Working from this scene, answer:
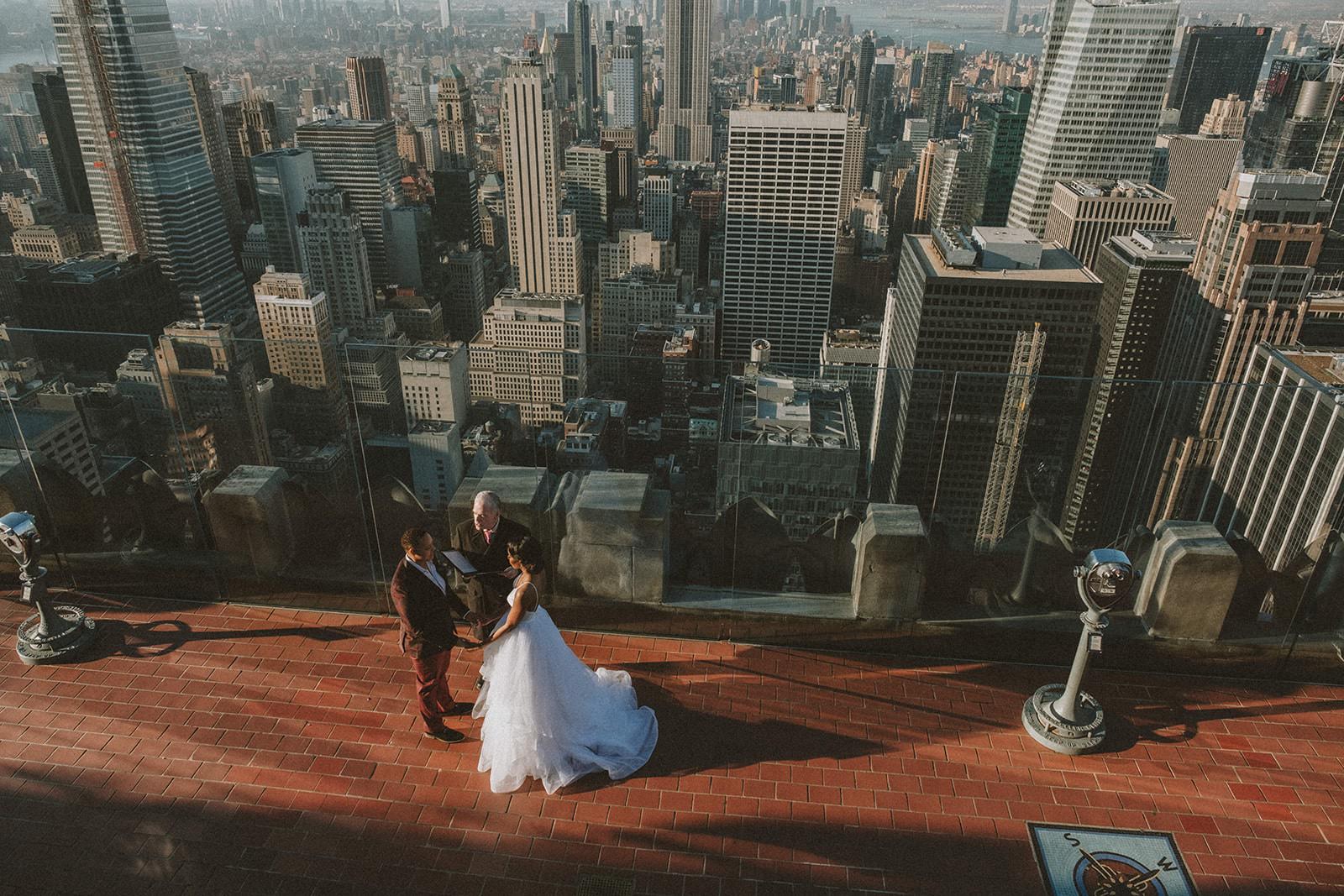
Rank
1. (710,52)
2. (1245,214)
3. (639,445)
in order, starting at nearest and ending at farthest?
(639,445)
(1245,214)
(710,52)

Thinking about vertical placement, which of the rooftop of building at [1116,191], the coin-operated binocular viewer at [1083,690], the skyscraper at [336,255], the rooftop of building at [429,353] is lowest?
the skyscraper at [336,255]

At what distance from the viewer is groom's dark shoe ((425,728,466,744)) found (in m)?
4.45

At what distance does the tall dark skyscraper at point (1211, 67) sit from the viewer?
367 ft

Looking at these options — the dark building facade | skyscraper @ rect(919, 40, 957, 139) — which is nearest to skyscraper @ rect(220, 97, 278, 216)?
the dark building facade

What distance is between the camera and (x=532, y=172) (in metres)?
79.5

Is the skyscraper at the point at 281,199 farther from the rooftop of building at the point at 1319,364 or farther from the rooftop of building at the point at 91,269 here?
the rooftop of building at the point at 1319,364

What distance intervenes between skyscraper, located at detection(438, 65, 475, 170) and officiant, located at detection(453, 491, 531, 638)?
113360mm

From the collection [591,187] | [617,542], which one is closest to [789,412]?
[617,542]

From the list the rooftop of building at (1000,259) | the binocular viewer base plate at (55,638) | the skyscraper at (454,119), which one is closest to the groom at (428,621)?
the binocular viewer base plate at (55,638)

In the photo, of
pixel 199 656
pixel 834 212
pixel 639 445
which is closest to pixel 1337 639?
pixel 639 445

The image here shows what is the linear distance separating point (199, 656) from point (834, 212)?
71.7 meters

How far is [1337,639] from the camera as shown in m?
→ 5.09

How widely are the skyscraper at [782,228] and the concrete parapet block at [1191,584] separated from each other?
2547 inches

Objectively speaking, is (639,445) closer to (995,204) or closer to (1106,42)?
(1106,42)
